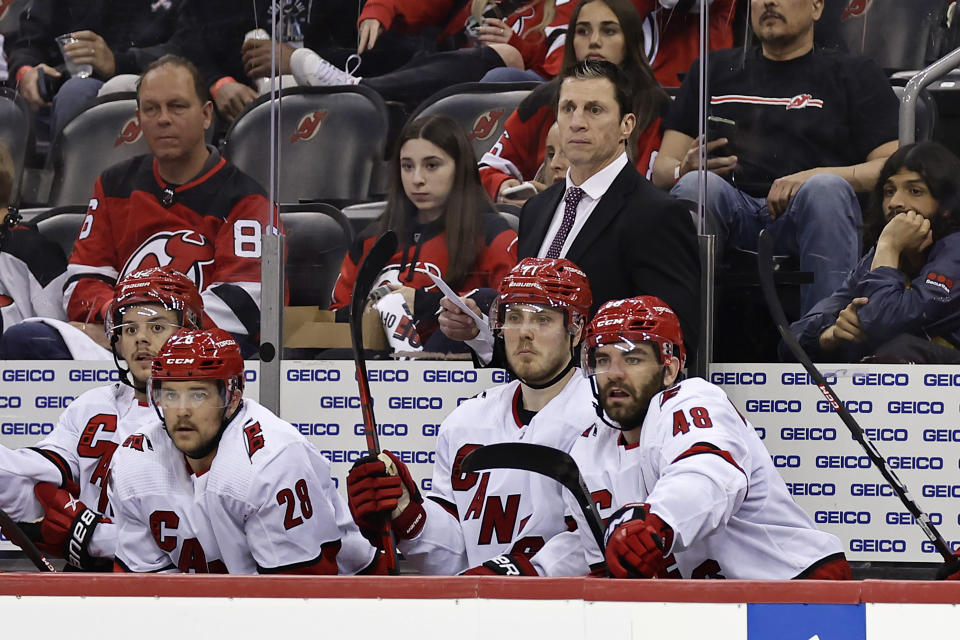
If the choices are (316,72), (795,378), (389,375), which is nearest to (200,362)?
(389,375)

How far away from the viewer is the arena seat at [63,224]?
171 inches

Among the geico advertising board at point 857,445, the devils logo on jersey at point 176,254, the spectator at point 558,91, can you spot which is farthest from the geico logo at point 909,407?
the devils logo on jersey at point 176,254

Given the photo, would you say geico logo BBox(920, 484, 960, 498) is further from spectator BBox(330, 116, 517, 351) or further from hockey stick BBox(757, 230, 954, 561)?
spectator BBox(330, 116, 517, 351)

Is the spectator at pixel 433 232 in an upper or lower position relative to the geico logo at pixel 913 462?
upper

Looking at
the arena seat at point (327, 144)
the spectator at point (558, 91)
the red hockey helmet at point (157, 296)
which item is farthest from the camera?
the arena seat at point (327, 144)

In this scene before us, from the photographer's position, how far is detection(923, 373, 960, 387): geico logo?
12.6 ft

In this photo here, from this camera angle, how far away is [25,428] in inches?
169

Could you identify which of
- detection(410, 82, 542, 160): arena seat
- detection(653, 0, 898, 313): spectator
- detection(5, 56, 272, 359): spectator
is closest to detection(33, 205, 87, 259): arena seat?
detection(5, 56, 272, 359): spectator

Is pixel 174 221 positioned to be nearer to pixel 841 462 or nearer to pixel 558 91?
pixel 558 91

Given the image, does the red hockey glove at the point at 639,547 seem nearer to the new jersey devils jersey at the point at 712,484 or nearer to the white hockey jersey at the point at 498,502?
the new jersey devils jersey at the point at 712,484

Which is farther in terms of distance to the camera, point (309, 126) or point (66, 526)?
point (309, 126)

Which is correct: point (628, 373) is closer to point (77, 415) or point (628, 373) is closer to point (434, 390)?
point (434, 390)

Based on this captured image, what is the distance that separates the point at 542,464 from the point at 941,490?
5.76 feet

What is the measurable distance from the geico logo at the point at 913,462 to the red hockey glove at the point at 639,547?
5.65 ft
